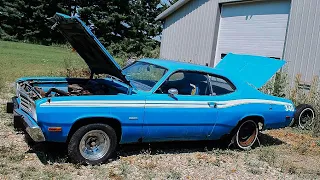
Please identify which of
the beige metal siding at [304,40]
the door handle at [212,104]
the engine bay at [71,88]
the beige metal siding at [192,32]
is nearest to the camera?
the engine bay at [71,88]

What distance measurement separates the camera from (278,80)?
35.3 ft

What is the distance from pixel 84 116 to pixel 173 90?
1.38 meters

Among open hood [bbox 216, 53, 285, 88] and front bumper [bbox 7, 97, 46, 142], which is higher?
open hood [bbox 216, 53, 285, 88]

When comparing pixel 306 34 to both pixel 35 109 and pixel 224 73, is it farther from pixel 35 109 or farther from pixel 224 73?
pixel 35 109

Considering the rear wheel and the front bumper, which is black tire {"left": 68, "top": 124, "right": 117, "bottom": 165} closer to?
the front bumper

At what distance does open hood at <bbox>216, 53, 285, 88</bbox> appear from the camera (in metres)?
7.37

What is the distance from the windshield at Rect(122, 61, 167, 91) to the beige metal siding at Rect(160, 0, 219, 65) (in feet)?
30.1

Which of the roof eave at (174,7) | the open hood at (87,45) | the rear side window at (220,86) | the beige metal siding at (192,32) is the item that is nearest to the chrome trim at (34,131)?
the open hood at (87,45)

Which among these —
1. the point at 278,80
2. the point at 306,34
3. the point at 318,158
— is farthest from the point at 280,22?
the point at 318,158

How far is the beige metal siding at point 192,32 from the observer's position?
15.4 metres

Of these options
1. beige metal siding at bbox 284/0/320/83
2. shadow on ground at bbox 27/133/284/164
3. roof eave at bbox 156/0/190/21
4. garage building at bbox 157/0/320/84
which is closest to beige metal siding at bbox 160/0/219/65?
garage building at bbox 157/0/320/84

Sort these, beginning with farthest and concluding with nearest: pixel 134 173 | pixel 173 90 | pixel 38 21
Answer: pixel 38 21
pixel 173 90
pixel 134 173

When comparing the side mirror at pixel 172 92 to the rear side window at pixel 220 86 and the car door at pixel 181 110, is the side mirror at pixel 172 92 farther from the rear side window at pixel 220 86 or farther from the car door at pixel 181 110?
the rear side window at pixel 220 86

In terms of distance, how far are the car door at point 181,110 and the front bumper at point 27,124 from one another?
1.49 m
